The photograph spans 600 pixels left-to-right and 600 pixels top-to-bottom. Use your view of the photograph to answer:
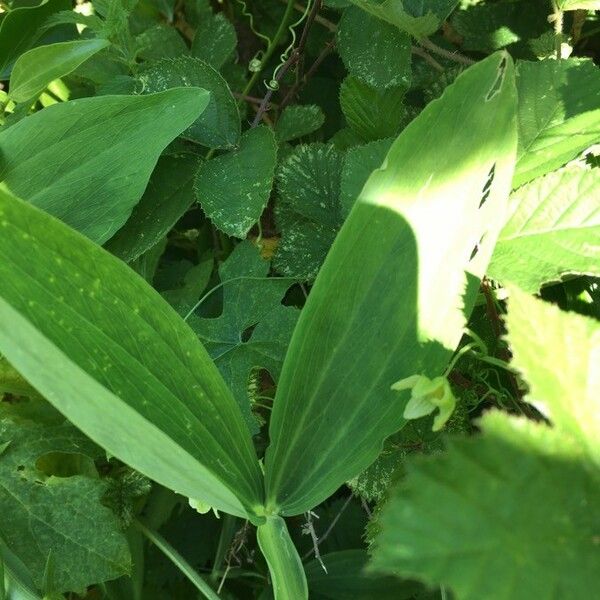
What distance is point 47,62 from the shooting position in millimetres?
805

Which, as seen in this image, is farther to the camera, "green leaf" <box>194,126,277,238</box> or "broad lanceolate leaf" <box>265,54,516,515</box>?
"green leaf" <box>194,126,277,238</box>

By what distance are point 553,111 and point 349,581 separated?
0.61 metres

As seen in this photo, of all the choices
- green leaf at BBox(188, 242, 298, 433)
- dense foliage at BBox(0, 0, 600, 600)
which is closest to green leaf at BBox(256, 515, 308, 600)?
dense foliage at BBox(0, 0, 600, 600)

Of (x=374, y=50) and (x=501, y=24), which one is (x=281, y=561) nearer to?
(x=374, y=50)

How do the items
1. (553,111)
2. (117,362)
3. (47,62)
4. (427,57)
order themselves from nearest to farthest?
(117,362) → (553,111) → (47,62) → (427,57)

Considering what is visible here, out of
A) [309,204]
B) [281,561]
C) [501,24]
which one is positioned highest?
[501,24]

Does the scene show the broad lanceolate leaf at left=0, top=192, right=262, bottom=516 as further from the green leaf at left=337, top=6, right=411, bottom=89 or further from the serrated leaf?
the green leaf at left=337, top=6, right=411, bottom=89

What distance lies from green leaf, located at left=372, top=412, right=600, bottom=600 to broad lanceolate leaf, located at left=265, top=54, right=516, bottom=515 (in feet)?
0.70

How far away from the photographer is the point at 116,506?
→ 2.98 feet

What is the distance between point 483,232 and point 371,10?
0.31m

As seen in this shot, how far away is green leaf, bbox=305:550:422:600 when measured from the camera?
926mm

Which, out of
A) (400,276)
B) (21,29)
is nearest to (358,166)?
(400,276)

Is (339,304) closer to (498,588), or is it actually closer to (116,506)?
(498,588)

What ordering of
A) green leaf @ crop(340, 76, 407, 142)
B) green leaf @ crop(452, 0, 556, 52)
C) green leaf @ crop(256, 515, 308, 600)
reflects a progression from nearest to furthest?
1. green leaf @ crop(256, 515, 308, 600)
2. green leaf @ crop(340, 76, 407, 142)
3. green leaf @ crop(452, 0, 556, 52)
